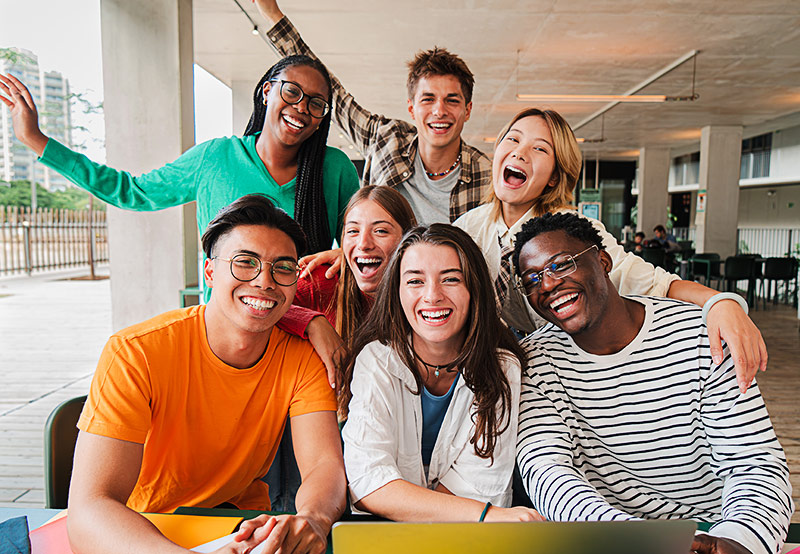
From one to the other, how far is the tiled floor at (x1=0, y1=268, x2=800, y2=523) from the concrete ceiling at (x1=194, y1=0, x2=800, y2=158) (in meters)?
3.75

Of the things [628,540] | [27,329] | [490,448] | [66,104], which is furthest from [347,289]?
[27,329]

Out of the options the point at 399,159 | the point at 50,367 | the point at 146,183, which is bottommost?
the point at 50,367

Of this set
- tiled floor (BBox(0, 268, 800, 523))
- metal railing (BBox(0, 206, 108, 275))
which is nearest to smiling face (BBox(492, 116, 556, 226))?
tiled floor (BBox(0, 268, 800, 523))

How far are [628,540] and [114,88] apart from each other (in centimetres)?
517

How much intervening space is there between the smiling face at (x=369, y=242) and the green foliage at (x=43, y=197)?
10722 mm

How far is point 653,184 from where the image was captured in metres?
15.7

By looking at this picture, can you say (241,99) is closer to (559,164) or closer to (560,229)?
(559,164)

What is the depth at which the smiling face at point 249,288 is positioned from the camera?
4.95 feet

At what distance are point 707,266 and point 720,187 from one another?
2.30 m

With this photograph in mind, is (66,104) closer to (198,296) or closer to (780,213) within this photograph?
(198,296)

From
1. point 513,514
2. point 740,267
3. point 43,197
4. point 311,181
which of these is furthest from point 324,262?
point 43,197

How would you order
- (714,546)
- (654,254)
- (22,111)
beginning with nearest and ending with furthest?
1. (714,546)
2. (22,111)
3. (654,254)

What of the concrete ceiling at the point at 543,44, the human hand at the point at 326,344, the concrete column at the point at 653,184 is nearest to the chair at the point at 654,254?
the concrete ceiling at the point at 543,44

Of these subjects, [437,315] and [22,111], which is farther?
[22,111]
